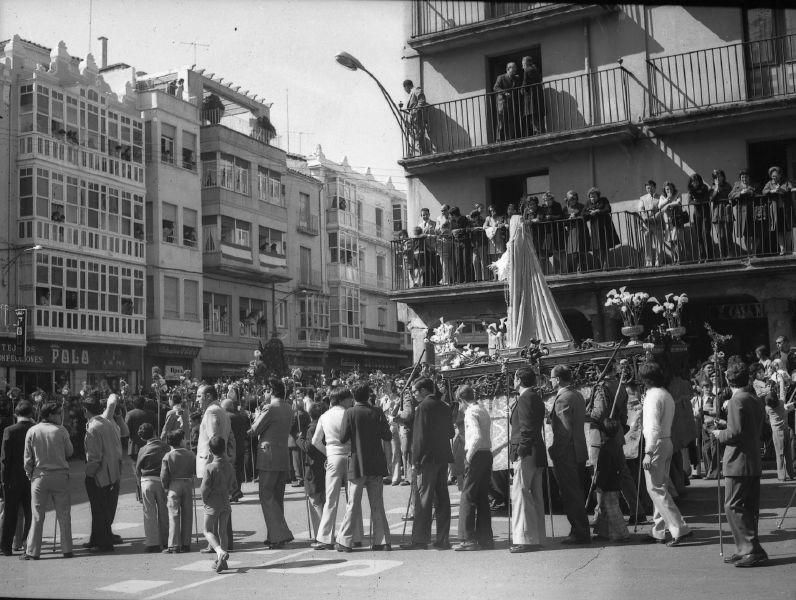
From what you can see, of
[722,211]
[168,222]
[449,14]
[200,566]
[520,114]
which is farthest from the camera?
[168,222]

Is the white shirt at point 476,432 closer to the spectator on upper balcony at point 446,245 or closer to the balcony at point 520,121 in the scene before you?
the spectator on upper balcony at point 446,245

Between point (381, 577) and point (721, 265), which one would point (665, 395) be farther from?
point (721, 265)

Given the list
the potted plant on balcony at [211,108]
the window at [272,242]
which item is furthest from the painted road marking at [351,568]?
the potted plant on balcony at [211,108]

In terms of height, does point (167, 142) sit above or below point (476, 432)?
above

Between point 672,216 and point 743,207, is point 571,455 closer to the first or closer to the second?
point 743,207

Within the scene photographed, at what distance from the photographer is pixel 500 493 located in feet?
43.5

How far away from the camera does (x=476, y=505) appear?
10.8m

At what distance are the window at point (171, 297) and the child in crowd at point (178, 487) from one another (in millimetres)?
29474

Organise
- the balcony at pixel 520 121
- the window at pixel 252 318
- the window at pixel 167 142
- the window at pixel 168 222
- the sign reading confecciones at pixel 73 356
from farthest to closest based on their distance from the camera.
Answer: the window at pixel 252 318 < the window at pixel 167 142 < the window at pixel 168 222 < the sign reading confecciones at pixel 73 356 < the balcony at pixel 520 121

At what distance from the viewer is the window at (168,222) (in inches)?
1592

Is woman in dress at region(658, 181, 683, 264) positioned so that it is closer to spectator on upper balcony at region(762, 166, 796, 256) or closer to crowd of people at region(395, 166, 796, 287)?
crowd of people at region(395, 166, 796, 287)

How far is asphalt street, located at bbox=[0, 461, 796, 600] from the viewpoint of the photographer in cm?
841

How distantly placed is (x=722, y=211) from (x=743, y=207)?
496mm

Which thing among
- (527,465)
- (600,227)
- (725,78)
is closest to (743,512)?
(527,465)
